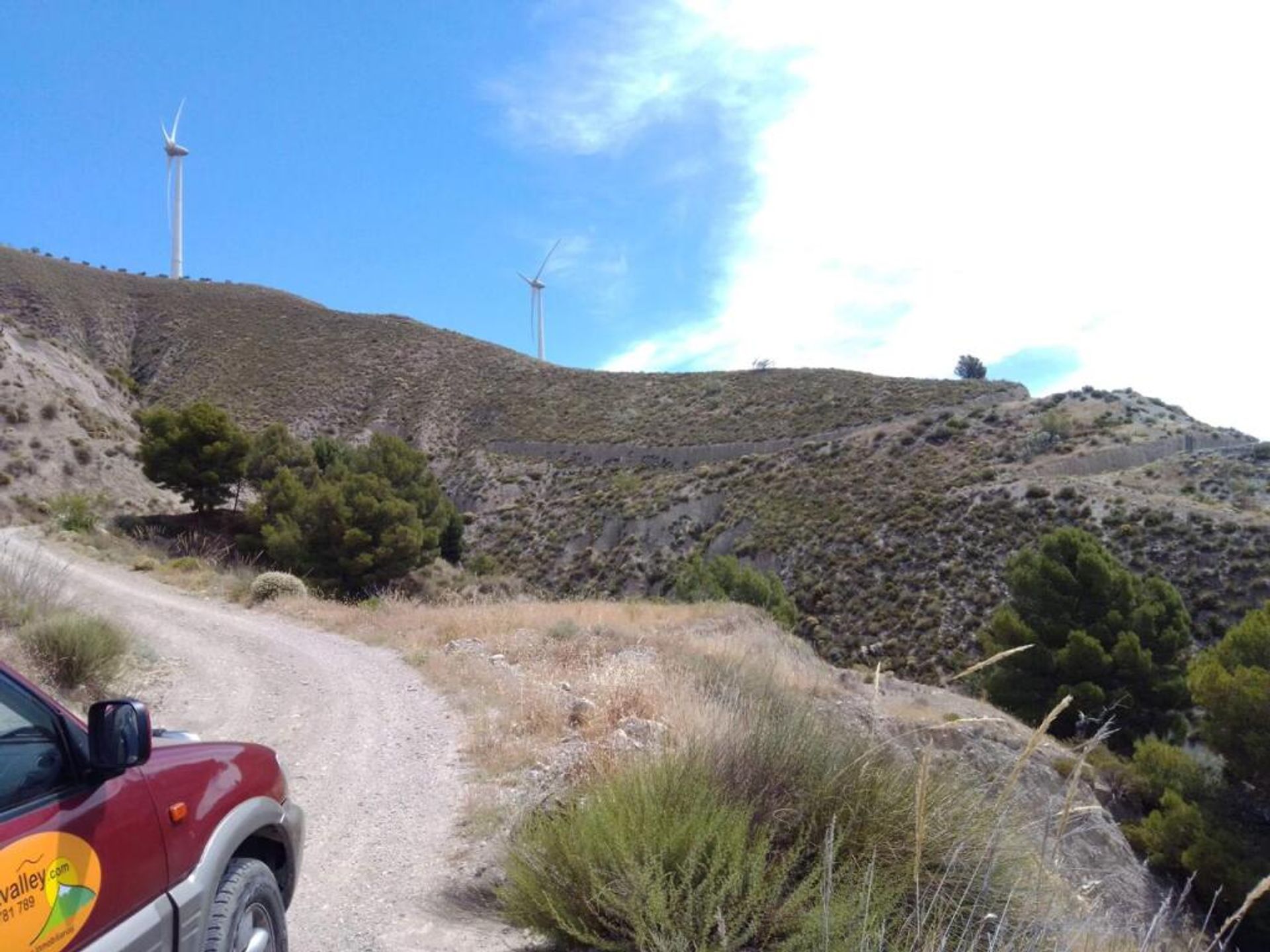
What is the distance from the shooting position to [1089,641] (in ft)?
72.2

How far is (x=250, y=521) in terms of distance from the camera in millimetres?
34438

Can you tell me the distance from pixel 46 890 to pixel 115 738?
44cm

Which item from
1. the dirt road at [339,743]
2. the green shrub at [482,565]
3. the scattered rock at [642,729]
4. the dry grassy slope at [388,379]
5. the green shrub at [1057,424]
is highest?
the dry grassy slope at [388,379]

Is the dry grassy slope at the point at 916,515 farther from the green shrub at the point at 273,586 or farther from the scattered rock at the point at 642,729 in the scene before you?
the scattered rock at the point at 642,729

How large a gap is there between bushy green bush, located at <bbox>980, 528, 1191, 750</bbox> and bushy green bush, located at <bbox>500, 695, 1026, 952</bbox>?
19.1 metres

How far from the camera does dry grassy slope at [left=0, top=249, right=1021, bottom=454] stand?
54.2 metres

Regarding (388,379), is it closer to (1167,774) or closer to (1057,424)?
(1057,424)

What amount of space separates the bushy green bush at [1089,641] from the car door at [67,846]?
21.6m

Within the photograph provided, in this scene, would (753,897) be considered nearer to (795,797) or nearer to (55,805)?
(795,797)

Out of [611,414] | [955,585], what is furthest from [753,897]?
[611,414]

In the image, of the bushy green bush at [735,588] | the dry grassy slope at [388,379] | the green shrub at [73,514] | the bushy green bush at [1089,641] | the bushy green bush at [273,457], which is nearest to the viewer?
the bushy green bush at [1089,641]

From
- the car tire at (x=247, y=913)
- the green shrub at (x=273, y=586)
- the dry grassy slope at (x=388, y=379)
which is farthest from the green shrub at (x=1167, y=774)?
the dry grassy slope at (x=388, y=379)

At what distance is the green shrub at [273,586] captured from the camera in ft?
55.6

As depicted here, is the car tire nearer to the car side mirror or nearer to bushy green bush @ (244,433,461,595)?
the car side mirror
